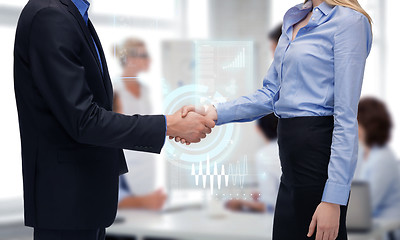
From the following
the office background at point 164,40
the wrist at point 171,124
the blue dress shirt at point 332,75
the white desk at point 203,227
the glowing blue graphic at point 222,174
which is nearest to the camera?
the blue dress shirt at point 332,75

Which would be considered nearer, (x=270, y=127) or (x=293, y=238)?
(x=293, y=238)

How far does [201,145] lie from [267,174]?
386 millimetres

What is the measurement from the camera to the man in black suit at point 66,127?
1.06 metres

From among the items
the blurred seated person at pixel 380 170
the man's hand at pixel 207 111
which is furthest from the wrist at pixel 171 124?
the blurred seated person at pixel 380 170

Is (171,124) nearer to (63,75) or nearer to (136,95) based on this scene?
(63,75)

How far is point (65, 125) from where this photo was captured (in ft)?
3.52

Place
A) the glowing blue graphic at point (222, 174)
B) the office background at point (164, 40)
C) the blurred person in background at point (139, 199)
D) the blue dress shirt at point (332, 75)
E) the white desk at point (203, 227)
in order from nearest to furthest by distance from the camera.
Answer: the blue dress shirt at point (332, 75) → the white desk at point (203, 227) → the glowing blue graphic at point (222, 174) → the office background at point (164, 40) → the blurred person in background at point (139, 199)

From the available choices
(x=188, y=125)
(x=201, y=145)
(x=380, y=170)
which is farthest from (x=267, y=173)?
(x=188, y=125)

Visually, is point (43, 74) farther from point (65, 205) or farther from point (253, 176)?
point (253, 176)

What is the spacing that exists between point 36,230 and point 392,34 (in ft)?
11.2

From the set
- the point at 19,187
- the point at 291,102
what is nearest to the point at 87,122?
the point at 291,102

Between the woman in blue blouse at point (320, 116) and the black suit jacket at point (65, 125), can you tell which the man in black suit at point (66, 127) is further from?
the woman in blue blouse at point (320, 116)

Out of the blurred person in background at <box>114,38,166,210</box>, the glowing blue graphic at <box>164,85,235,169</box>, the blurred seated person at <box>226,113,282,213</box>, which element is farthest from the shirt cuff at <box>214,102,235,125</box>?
the blurred person in background at <box>114,38,166,210</box>

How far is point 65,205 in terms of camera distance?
1.10 meters
